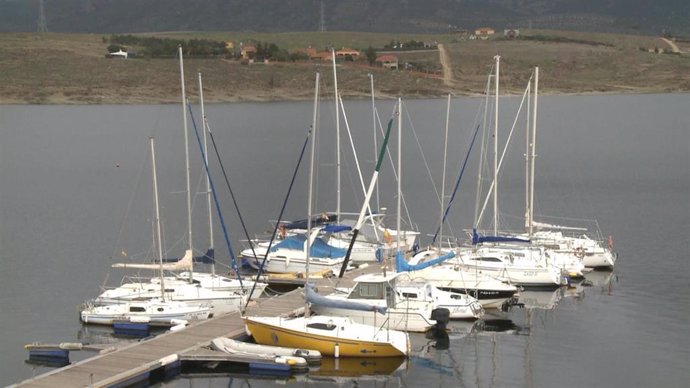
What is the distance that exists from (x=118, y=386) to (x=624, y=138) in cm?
8817

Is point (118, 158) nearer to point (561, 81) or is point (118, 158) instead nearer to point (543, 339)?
point (543, 339)

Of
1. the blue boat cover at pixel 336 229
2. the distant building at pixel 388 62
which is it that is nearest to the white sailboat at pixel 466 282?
the blue boat cover at pixel 336 229

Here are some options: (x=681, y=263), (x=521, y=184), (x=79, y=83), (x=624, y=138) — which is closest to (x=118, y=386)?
(x=681, y=263)

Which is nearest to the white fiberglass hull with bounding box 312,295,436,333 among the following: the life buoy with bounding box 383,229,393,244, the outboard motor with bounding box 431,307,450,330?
the outboard motor with bounding box 431,307,450,330

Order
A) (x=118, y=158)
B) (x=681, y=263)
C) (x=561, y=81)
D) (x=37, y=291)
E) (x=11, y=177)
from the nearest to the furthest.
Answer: (x=37, y=291), (x=681, y=263), (x=11, y=177), (x=118, y=158), (x=561, y=81)

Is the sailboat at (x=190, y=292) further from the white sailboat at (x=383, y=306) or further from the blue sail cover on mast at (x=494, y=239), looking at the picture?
the blue sail cover on mast at (x=494, y=239)

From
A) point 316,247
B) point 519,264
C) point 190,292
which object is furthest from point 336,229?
point 190,292

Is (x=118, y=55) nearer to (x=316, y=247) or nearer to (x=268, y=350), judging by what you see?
(x=316, y=247)

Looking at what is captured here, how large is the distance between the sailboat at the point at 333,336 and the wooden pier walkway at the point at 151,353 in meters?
1.45

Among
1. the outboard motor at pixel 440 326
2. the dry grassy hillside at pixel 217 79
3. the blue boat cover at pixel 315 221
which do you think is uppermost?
the dry grassy hillside at pixel 217 79

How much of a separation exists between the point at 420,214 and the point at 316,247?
1559 cm

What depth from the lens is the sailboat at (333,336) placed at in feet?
108

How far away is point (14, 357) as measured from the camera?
3466cm

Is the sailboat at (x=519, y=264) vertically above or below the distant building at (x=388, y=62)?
below
